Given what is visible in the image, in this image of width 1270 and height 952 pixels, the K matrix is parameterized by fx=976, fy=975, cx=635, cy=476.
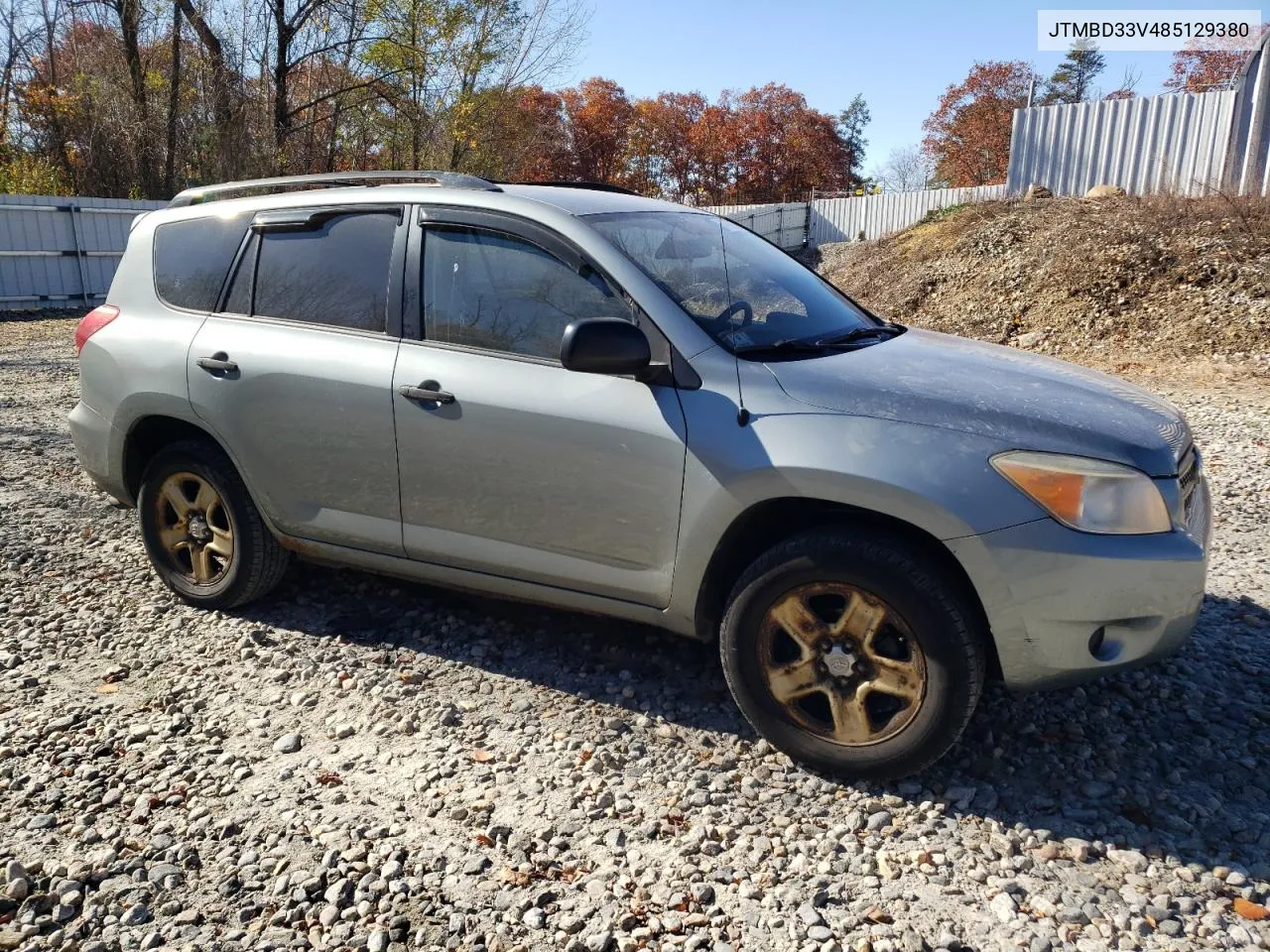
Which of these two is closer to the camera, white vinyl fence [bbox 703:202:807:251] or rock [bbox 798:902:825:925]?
rock [bbox 798:902:825:925]

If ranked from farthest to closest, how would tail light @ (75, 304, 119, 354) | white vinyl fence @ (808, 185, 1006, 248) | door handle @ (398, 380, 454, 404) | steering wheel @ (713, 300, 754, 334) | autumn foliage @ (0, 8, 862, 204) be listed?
1. white vinyl fence @ (808, 185, 1006, 248)
2. autumn foliage @ (0, 8, 862, 204)
3. tail light @ (75, 304, 119, 354)
4. door handle @ (398, 380, 454, 404)
5. steering wheel @ (713, 300, 754, 334)

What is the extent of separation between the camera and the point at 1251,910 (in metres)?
2.54

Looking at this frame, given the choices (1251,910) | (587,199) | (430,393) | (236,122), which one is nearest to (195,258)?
(430,393)

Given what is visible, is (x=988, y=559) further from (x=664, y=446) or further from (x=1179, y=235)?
(x=1179, y=235)

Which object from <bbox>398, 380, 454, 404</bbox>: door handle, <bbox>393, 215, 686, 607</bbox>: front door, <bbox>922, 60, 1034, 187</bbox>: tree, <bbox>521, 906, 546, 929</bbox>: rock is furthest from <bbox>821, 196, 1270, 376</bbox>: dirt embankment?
<bbox>922, 60, 1034, 187</bbox>: tree

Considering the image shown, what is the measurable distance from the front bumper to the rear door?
2.19 m

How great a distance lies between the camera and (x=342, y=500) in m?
3.89

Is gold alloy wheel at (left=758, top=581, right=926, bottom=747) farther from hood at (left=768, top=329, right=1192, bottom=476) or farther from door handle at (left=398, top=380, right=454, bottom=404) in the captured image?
door handle at (left=398, top=380, right=454, bottom=404)

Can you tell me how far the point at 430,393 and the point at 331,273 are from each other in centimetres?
83

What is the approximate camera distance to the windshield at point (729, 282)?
134 inches

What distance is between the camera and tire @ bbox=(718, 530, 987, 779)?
9.49ft

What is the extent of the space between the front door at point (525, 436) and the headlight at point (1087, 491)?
3.39ft

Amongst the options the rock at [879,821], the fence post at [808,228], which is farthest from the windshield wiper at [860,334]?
the fence post at [808,228]

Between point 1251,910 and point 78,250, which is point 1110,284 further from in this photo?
point 78,250
